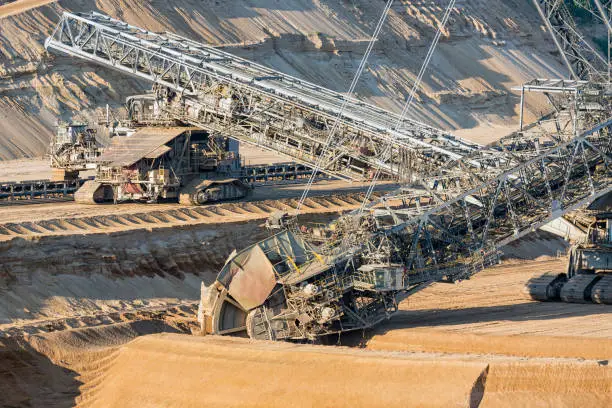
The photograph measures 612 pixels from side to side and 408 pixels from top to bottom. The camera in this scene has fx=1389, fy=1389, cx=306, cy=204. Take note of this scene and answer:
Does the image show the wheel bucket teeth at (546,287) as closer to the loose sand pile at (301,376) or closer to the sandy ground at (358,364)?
the sandy ground at (358,364)

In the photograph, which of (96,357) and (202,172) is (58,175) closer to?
(202,172)

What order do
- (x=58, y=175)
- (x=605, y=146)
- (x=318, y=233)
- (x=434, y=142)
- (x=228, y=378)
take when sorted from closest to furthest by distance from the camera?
1. (x=228, y=378)
2. (x=318, y=233)
3. (x=605, y=146)
4. (x=434, y=142)
5. (x=58, y=175)

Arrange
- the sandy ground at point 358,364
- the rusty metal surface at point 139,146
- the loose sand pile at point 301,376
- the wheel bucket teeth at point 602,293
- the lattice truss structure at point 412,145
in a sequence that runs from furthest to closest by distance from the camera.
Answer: the rusty metal surface at point 139,146, the wheel bucket teeth at point 602,293, the lattice truss structure at point 412,145, the sandy ground at point 358,364, the loose sand pile at point 301,376

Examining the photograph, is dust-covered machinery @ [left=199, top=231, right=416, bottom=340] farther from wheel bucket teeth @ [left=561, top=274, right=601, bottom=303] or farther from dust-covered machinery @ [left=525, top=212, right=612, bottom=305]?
dust-covered machinery @ [left=525, top=212, right=612, bottom=305]

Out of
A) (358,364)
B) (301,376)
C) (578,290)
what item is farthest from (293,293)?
(578,290)

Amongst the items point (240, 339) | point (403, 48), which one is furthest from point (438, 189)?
point (403, 48)

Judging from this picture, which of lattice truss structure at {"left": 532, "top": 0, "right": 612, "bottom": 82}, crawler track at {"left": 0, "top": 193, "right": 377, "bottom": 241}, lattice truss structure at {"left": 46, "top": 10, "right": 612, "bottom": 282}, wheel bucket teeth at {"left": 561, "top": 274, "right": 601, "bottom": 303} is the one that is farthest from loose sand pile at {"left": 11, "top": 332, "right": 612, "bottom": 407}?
lattice truss structure at {"left": 532, "top": 0, "right": 612, "bottom": 82}

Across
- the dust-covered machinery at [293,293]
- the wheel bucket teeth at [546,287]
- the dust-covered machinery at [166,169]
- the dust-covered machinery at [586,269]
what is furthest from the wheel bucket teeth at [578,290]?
the dust-covered machinery at [166,169]
